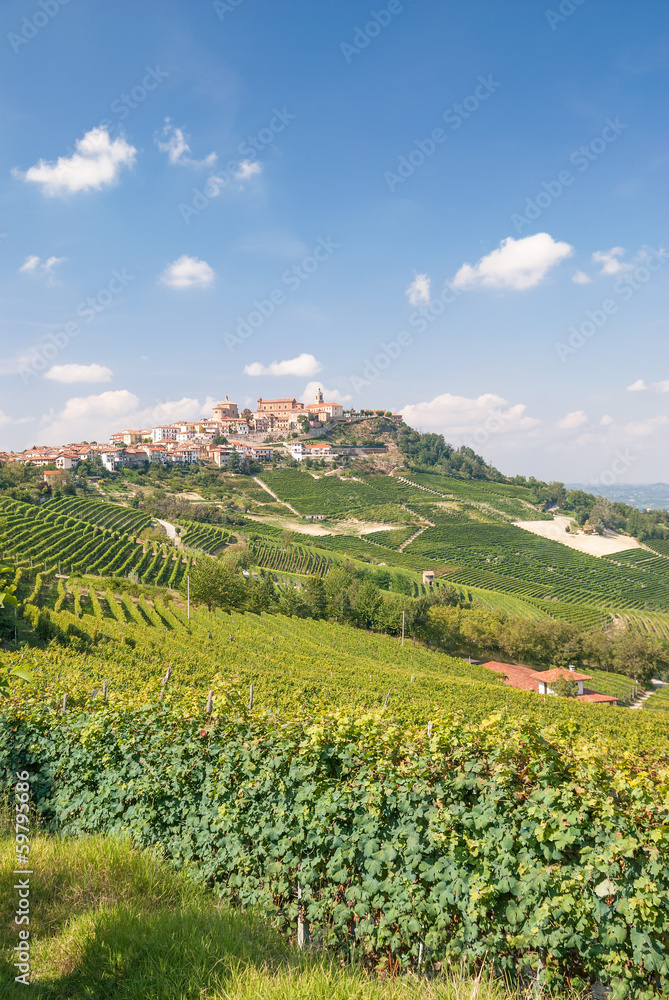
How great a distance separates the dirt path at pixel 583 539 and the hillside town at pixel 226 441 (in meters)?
60.4

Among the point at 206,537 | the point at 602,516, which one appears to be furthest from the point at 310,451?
the point at 602,516

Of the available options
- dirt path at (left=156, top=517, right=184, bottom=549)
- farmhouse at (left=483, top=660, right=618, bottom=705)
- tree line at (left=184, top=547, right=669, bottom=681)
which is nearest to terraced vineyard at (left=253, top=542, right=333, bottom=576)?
dirt path at (left=156, top=517, right=184, bottom=549)

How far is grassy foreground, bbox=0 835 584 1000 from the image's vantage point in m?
2.80

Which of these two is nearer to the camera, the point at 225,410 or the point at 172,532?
the point at 172,532

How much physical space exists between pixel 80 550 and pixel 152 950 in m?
51.6

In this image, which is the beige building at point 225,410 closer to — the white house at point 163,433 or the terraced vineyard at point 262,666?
the white house at point 163,433

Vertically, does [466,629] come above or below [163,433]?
below

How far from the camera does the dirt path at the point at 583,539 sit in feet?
355

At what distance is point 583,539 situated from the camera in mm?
114125

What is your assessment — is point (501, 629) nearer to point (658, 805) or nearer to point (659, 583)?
point (658, 805)

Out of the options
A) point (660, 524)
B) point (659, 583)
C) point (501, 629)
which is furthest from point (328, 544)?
point (660, 524)

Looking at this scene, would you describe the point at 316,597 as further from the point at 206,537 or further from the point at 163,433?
the point at 163,433

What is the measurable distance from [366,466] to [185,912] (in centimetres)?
14267

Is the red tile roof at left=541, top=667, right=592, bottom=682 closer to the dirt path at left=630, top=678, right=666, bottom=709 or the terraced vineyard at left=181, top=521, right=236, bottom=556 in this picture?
the dirt path at left=630, top=678, right=666, bottom=709
